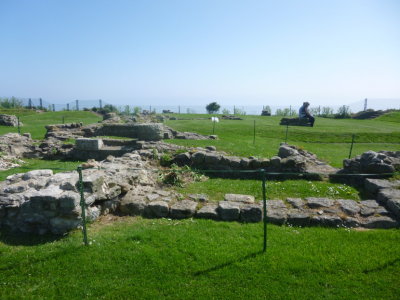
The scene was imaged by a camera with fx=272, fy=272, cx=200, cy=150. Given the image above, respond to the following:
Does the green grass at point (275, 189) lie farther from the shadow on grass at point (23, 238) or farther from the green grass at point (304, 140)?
the green grass at point (304, 140)

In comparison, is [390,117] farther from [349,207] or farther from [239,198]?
[239,198]

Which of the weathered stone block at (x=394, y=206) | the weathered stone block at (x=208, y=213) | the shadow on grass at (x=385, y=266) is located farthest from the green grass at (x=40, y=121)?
the shadow on grass at (x=385, y=266)

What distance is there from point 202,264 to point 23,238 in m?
3.80

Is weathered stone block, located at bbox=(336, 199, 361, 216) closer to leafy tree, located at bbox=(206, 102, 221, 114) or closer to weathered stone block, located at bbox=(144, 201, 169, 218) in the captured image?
weathered stone block, located at bbox=(144, 201, 169, 218)

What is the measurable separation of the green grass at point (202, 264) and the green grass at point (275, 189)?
8.15ft

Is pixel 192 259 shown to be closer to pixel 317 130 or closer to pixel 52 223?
pixel 52 223

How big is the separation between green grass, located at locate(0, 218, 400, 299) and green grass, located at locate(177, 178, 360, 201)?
248cm

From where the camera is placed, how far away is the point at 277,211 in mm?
6801

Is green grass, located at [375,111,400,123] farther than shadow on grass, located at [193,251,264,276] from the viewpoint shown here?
Yes

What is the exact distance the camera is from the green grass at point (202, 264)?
13.9 feet

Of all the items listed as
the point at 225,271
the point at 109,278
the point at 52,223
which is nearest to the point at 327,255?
the point at 225,271

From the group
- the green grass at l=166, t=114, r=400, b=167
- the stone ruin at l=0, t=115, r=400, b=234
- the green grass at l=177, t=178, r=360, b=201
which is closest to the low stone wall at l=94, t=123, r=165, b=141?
the green grass at l=166, t=114, r=400, b=167

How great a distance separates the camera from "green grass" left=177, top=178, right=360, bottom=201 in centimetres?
862

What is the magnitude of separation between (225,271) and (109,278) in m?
1.95
